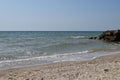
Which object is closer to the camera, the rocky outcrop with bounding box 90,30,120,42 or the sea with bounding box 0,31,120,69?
the sea with bounding box 0,31,120,69

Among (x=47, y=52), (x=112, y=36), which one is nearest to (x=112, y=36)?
(x=112, y=36)

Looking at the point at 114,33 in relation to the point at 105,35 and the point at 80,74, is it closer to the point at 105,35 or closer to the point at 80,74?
the point at 105,35

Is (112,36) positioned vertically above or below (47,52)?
above

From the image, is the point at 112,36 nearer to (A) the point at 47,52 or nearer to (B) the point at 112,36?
(B) the point at 112,36

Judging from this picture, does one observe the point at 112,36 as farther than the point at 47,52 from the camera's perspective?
Yes

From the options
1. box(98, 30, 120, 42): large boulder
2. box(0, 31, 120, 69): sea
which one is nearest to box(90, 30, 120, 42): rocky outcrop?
box(98, 30, 120, 42): large boulder

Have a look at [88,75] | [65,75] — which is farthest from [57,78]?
[88,75]

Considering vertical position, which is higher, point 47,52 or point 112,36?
point 112,36

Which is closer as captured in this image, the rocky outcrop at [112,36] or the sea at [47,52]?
the sea at [47,52]

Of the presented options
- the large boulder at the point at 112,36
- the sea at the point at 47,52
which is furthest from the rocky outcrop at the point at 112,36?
the sea at the point at 47,52

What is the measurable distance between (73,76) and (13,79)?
2491 mm

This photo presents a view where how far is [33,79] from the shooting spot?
8.98m

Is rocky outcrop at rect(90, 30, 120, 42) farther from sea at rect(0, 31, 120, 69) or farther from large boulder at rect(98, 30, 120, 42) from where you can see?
sea at rect(0, 31, 120, 69)

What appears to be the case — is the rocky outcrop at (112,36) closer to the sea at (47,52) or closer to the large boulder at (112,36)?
the large boulder at (112,36)
